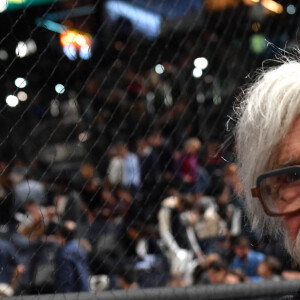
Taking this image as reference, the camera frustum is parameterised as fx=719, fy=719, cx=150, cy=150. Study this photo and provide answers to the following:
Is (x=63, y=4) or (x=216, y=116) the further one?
(x=216, y=116)

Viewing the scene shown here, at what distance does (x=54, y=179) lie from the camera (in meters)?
2.84

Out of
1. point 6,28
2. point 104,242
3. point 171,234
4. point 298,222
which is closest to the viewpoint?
point 298,222

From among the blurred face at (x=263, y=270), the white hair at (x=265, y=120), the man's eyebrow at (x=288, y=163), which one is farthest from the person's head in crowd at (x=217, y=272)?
the man's eyebrow at (x=288, y=163)

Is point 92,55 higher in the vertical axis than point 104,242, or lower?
higher

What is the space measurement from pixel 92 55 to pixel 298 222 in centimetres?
166

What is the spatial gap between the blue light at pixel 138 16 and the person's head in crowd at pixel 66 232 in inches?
34.1

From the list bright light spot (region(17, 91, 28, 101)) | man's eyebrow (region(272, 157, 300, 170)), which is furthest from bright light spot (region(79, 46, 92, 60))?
man's eyebrow (region(272, 157, 300, 170))

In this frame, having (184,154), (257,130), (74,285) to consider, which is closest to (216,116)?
(184,154)

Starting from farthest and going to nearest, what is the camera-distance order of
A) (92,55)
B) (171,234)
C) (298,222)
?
(171,234), (92,55), (298,222)

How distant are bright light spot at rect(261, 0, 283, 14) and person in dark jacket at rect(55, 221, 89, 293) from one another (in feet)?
5.46

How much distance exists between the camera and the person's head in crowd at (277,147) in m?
1.31

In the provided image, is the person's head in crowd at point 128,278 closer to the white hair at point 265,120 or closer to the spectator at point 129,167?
the spectator at point 129,167

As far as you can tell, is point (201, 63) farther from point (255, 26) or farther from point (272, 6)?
point (272, 6)

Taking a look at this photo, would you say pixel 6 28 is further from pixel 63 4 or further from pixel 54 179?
pixel 54 179
